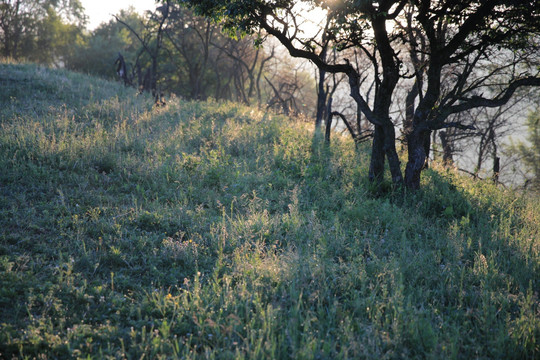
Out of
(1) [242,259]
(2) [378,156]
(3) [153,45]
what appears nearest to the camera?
(1) [242,259]

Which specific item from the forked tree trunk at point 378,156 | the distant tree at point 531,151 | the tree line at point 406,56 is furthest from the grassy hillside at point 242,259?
the distant tree at point 531,151

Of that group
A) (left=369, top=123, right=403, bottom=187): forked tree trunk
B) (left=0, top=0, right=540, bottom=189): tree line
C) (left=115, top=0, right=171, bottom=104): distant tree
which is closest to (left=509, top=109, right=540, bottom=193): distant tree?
(left=0, top=0, right=540, bottom=189): tree line

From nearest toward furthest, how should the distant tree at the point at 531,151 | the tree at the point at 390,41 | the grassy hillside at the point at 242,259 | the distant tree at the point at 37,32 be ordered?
the grassy hillside at the point at 242,259 < the tree at the point at 390,41 < the distant tree at the point at 531,151 < the distant tree at the point at 37,32

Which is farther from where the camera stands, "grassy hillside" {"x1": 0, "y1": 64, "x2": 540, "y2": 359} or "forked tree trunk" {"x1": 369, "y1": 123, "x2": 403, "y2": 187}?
"forked tree trunk" {"x1": 369, "y1": 123, "x2": 403, "y2": 187}

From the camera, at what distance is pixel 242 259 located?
14.9 ft

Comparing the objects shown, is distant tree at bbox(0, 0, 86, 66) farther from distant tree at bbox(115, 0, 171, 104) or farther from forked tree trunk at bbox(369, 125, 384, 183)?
forked tree trunk at bbox(369, 125, 384, 183)

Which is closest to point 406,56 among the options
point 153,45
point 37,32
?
point 153,45

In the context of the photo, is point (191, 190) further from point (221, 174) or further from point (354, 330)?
point (354, 330)

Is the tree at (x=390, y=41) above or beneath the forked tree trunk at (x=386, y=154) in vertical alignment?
above

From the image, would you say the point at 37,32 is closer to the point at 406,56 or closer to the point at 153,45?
the point at 153,45

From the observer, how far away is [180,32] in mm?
27578

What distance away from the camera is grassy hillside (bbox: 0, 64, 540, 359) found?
327 cm

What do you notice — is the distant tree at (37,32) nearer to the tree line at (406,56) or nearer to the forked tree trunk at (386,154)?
the tree line at (406,56)

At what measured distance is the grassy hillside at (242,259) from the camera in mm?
3266
